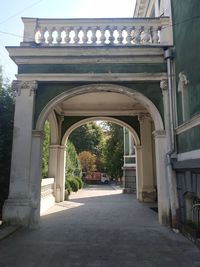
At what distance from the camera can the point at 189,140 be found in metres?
5.63

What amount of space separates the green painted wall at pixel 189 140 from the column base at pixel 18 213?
4.21 metres

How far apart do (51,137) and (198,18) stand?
8.13 metres

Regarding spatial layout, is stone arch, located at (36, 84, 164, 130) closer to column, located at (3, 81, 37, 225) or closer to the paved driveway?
column, located at (3, 81, 37, 225)

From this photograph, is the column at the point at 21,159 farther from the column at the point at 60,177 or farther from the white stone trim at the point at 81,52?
the column at the point at 60,177

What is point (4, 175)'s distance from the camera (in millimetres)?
7203

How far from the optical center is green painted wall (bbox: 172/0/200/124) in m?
5.21

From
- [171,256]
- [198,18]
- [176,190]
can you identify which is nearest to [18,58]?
[198,18]

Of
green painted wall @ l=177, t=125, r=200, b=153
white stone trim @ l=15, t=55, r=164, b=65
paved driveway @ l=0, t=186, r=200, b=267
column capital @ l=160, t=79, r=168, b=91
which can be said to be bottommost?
paved driveway @ l=0, t=186, r=200, b=267

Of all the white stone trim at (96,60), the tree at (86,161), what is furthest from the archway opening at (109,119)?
the tree at (86,161)

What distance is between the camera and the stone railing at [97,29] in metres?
7.35

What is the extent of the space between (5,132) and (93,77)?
124 inches

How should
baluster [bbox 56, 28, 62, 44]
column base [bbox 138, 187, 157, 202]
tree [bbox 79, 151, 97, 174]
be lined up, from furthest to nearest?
tree [bbox 79, 151, 97, 174]
column base [bbox 138, 187, 157, 202]
baluster [bbox 56, 28, 62, 44]

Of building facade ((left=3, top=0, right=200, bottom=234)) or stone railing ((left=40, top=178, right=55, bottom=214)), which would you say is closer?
building facade ((left=3, top=0, right=200, bottom=234))

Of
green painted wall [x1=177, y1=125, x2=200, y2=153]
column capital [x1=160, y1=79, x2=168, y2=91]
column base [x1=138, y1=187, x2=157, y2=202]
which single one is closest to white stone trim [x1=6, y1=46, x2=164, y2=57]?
column capital [x1=160, y1=79, x2=168, y2=91]
